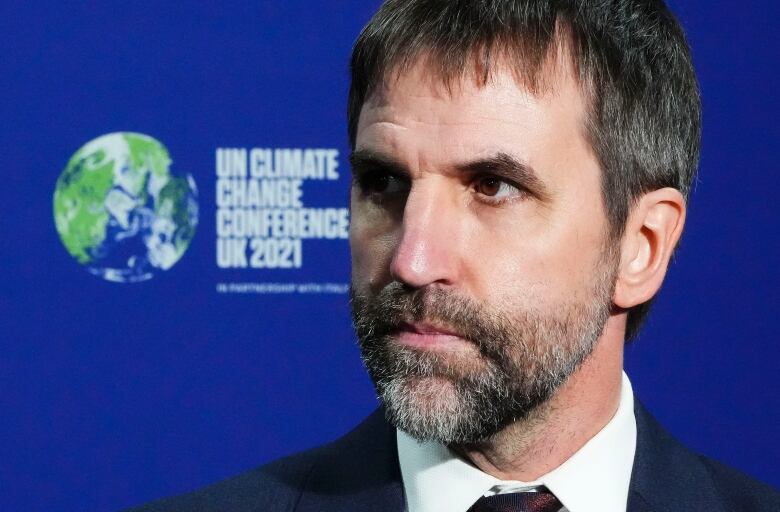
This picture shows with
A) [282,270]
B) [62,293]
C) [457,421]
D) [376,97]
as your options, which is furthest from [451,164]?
[62,293]

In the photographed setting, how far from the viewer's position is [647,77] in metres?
1.63

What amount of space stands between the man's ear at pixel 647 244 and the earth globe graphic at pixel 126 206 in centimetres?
136

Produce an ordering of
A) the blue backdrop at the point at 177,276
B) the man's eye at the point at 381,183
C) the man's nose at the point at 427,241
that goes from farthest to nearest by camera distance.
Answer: the blue backdrop at the point at 177,276
the man's eye at the point at 381,183
the man's nose at the point at 427,241

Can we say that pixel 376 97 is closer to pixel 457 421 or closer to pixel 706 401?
pixel 457 421

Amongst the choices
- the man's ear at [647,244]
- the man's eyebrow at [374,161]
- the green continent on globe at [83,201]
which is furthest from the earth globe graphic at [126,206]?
the man's ear at [647,244]

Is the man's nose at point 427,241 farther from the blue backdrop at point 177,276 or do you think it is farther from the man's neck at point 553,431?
the blue backdrop at point 177,276

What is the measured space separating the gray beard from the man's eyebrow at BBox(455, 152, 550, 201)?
5.8 inches

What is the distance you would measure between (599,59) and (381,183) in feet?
1.00

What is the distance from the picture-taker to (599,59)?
158cm

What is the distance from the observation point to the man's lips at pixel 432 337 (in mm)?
1460

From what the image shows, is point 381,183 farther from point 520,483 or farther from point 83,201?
point 83,201

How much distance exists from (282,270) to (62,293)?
18.6 inches

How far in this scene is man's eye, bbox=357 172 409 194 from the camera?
1.55m

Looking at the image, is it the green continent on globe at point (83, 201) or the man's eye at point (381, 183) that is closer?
the man's eye at point (381, 183)
